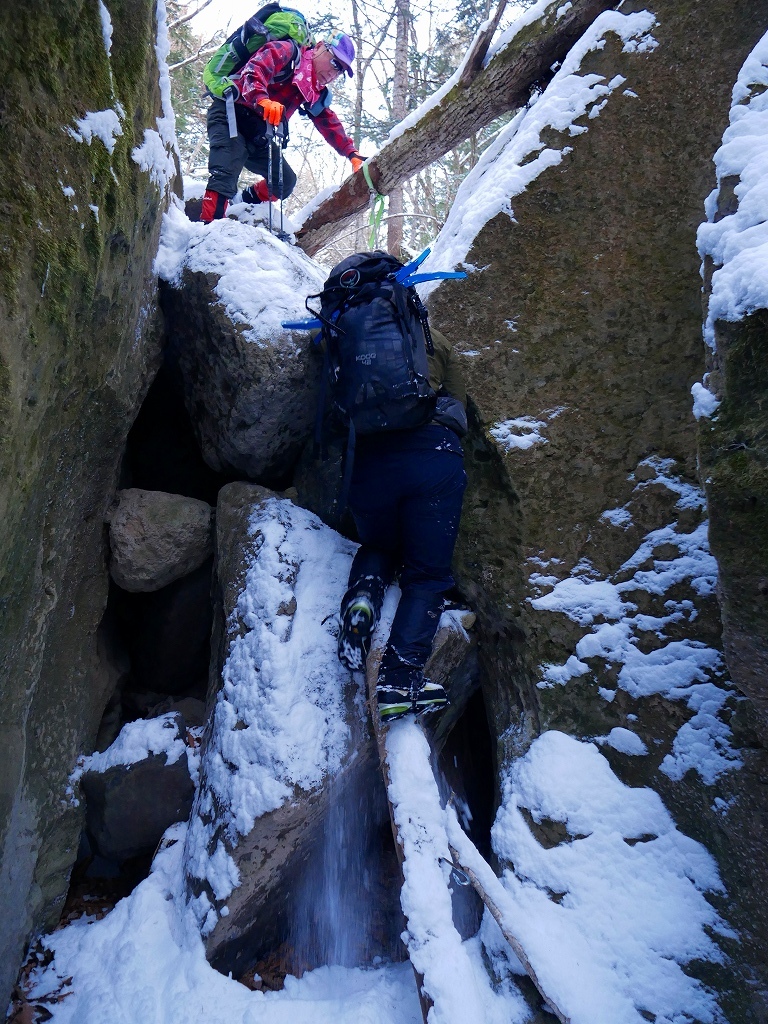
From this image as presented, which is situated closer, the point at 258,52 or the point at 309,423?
the point at 309,423

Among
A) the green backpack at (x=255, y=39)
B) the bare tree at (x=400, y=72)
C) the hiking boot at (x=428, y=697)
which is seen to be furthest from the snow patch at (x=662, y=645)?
the bare tree at (x=400, y=72)

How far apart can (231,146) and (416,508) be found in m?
4.81

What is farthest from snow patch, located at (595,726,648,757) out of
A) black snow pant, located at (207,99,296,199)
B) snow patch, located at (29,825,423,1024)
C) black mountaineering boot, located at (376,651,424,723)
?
black snow pant, located at (207,99,296,199)

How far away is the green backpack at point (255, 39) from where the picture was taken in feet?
19.4

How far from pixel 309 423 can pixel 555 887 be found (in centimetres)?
358

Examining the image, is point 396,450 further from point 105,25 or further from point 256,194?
point 256,194

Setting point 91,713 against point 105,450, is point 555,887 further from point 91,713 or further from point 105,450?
point 105,450

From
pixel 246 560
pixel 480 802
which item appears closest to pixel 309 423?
pixel 246 560

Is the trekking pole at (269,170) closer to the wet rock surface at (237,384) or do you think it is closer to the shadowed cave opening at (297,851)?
the wet rock surface at (237,384)

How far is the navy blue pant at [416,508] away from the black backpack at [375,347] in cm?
19

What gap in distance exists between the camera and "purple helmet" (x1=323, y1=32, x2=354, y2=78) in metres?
6.04

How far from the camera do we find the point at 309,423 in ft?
16.2

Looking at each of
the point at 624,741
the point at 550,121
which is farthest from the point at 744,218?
the point at 624,741

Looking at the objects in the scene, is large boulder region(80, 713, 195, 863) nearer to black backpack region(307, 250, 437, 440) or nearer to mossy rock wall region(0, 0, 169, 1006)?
mossy rock wall region(0, 0, 169, 1006)
